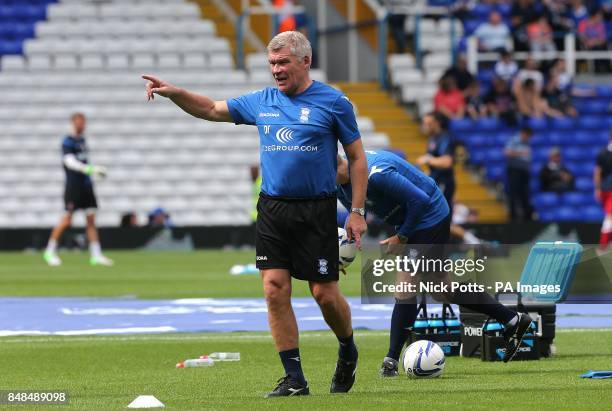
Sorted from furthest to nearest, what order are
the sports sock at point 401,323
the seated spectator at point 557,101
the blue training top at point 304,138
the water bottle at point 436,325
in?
the seated spectator at point 557,101 < the water bottle at point 436,325 < the sports sock at point 401,323 < the blue training top at point 304,138

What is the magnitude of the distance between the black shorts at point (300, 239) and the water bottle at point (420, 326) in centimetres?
258

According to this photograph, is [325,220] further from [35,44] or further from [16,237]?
[35,44]

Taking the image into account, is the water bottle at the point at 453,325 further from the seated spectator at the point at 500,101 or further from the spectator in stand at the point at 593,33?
the spectator in stand at the point at 593,33

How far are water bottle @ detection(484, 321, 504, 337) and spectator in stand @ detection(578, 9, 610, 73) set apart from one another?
25.1 m

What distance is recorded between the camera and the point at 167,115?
34.4 metres

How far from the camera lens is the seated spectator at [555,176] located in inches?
1291

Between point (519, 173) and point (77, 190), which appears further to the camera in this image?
point (519, 173)

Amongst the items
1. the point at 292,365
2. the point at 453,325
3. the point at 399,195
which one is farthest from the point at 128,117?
the point at 292,365

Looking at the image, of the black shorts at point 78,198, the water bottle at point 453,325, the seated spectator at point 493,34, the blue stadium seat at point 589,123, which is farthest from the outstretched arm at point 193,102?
the seated spectator at point 493,34

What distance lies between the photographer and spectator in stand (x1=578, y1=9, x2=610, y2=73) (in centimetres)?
3578

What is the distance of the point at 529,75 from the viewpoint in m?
34.8

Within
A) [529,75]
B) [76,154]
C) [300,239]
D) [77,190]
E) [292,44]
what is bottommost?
[77,190]

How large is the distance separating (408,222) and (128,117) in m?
24.0

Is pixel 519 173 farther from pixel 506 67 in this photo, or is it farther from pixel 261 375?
pixel 261 375
